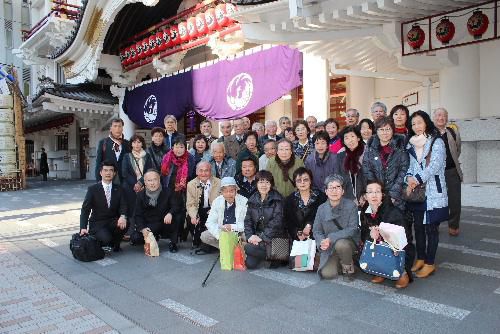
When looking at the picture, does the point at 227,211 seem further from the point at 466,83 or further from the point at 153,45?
the point at 153,45

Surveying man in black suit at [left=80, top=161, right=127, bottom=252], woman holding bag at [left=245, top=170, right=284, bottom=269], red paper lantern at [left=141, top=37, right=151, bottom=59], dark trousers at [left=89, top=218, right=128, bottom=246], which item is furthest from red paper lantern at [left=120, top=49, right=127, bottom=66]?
woman holding bag at [left=245, top=170, right=284, bottom=269]

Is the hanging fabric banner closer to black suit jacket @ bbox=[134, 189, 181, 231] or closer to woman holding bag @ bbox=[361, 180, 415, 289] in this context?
black suit jacket @ bbox=[134, 189, 181, 231]

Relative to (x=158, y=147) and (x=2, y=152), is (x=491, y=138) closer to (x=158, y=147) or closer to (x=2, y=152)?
(x=158, y=147)

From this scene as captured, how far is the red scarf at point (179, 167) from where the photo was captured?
18.9ft

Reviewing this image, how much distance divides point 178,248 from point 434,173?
3.42 metres

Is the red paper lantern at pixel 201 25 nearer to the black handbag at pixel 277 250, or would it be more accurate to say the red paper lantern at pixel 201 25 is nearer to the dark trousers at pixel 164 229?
the dark trousers at pixel 164 229

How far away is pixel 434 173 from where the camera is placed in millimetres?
3814

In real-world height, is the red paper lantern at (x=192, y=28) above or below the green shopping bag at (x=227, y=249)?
above

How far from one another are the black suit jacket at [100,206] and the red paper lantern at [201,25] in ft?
22.9

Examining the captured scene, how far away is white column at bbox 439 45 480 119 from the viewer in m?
8.27

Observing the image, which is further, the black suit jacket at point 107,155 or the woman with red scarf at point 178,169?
the black suit jacket at point 107,155

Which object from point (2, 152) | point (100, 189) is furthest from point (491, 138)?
point (2, 152)

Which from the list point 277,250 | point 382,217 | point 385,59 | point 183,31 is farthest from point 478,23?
point 183,31

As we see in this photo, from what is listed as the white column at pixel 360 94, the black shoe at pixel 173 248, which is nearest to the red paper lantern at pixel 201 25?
the white column at pixel 360 94
